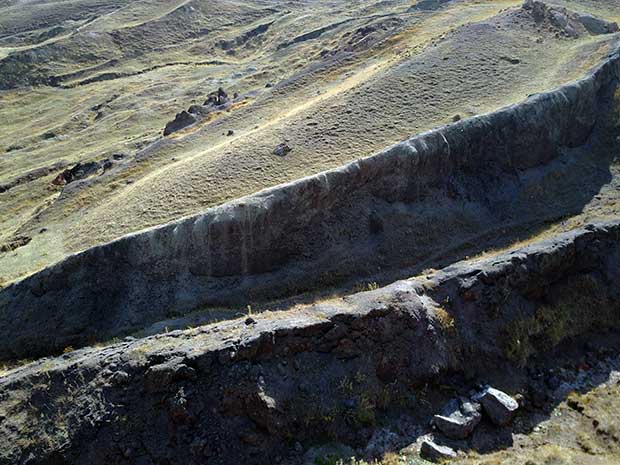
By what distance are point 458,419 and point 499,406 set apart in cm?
139

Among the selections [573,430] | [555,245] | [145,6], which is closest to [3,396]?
[573,430]

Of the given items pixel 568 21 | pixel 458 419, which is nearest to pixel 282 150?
pixel 458 419

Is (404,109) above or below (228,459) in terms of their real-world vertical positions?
above

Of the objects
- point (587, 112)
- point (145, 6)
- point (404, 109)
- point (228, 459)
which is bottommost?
point (228, 459)

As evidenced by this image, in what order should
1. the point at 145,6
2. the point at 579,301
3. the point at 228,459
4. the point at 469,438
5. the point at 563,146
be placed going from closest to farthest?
1. the point at 228,459
2. the point at 469,438
3. the point at 579,301
4. the point at 563,146
5. the point at 145,6

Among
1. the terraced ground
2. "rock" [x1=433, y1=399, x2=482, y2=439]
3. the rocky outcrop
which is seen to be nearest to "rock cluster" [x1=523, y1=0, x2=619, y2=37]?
the terraced ground

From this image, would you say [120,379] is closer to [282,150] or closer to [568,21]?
[282,150]

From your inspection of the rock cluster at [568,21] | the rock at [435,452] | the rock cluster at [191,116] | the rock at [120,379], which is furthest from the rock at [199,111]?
the rock at [435,452]

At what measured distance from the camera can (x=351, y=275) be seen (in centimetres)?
2025

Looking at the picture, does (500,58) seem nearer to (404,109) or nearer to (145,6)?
(404,109)

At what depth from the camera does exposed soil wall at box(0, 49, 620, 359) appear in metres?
19.6

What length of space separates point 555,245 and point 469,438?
27.5ft

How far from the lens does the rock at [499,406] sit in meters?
15.5

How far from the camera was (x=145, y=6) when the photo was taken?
292ft
